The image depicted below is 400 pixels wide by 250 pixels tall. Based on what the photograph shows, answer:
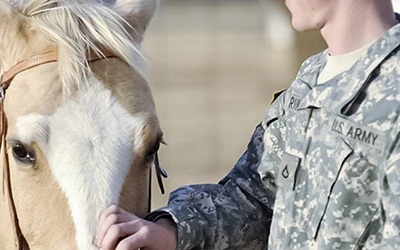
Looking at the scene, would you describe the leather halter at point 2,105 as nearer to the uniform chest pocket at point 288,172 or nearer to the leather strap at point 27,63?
the leather strap at point 27,63

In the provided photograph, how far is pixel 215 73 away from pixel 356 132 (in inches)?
308

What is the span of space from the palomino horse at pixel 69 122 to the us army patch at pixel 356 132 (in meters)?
0.48

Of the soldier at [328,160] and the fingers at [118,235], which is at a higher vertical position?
the soldier at [328,160]

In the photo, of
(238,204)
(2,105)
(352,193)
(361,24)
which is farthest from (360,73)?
(2,105)

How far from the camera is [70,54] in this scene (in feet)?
6.81

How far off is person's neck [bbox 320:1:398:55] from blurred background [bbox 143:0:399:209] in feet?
13.6

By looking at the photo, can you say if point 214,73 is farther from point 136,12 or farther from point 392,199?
point 392,199

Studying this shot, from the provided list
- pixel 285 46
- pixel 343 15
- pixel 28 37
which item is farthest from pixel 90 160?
pixel 285 46

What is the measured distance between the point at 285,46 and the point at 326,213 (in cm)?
907

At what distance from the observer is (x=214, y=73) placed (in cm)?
954

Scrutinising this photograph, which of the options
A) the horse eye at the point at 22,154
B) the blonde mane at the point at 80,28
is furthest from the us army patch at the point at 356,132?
the horse eye at the point at 22,154

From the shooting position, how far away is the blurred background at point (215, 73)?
24.4 ft

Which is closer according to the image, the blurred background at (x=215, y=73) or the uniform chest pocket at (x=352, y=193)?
the uniform chest pocket at (x=352, y=193)

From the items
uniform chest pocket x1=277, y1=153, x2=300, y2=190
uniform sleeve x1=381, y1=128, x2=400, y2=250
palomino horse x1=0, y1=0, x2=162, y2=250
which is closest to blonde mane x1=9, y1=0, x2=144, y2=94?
palomino horse x1=0, y1=0, x2=162, y2=250
